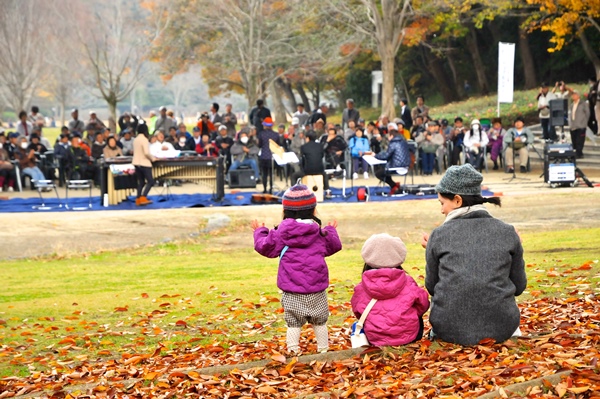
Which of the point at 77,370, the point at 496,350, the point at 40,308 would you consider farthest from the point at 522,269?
the point at 40,308

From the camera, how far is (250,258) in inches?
658

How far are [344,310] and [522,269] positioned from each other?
4.12 m

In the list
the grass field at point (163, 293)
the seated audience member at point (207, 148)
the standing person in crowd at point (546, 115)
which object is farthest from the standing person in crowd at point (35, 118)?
the grass field at point (163, 293)

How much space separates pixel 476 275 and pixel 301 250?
62.7 inches

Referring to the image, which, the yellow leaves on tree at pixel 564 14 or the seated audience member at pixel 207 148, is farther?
the yellow leaves on tree at pixel 564 14

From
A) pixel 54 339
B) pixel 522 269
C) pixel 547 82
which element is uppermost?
pixel 547 82

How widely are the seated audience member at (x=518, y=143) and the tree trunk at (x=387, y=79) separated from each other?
11060 mm

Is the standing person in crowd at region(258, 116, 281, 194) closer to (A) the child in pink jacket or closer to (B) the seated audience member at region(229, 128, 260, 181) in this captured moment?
(B) the seated audience member at region(229, 128, 260, 181)

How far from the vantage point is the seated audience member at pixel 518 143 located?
28609 millimetres

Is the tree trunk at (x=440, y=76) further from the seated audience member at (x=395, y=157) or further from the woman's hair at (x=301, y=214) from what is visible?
the woman's hair at (x=301, y=214)

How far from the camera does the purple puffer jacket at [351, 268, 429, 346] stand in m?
7.21

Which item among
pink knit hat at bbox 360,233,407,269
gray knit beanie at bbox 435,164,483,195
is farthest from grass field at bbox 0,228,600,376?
gray knit beanie at bbox 435,164,483,195

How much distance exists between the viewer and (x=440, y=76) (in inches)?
2067

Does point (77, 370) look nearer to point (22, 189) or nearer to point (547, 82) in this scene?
point (22, 189)
